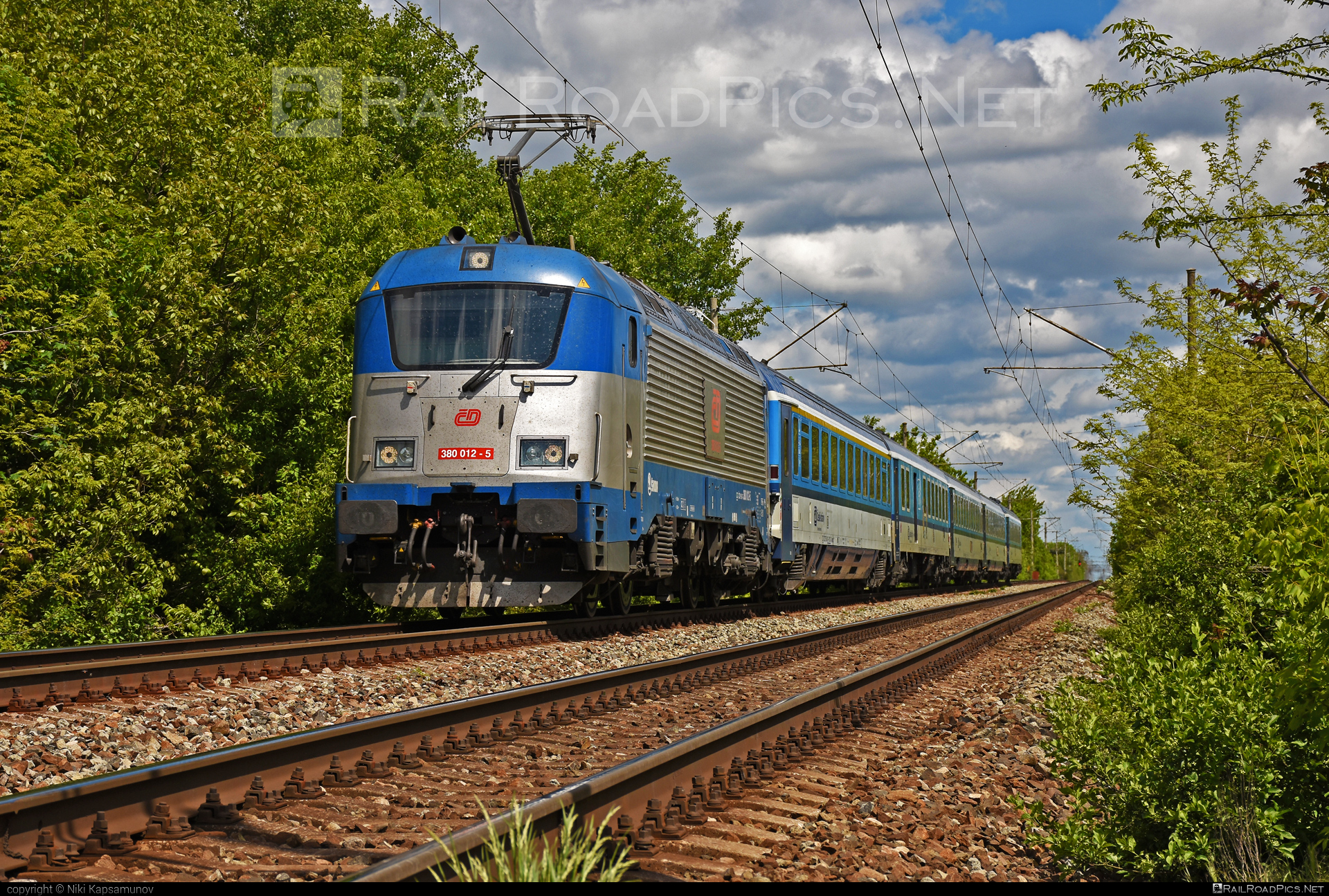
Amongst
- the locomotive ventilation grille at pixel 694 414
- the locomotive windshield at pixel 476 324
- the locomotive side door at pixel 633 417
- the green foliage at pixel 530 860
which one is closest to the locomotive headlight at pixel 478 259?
the locomotive windshield at pixel 476 324

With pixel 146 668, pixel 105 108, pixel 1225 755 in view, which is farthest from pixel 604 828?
pixel 105 108

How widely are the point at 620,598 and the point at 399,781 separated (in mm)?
8998

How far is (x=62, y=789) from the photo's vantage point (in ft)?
13.5

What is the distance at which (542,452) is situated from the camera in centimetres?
1130

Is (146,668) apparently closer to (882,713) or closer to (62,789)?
(62,789)

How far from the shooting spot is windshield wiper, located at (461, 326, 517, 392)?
37.3 feet

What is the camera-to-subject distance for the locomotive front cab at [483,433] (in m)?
11.3

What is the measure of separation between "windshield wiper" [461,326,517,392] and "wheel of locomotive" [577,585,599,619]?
2.98 m

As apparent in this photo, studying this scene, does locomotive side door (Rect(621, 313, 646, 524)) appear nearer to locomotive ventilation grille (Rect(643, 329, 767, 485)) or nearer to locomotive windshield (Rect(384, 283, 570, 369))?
locomotive ventilation grille (Rect(643, 329, 767, 485))

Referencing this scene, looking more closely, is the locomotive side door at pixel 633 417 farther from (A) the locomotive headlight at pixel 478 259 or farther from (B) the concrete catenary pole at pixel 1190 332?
(B) the concrete catenary pole at pixel 1190 332

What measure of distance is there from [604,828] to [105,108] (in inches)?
606

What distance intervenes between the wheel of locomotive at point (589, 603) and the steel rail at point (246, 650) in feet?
1.55

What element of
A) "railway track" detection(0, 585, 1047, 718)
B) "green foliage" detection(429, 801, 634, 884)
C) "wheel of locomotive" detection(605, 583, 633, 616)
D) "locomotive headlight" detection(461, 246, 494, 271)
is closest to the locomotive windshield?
"locomotive headlight" detection(461, 246, 494, 271)

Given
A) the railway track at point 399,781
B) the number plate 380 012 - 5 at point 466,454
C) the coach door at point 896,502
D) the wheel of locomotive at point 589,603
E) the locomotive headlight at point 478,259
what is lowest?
the railway track at point 399,781
